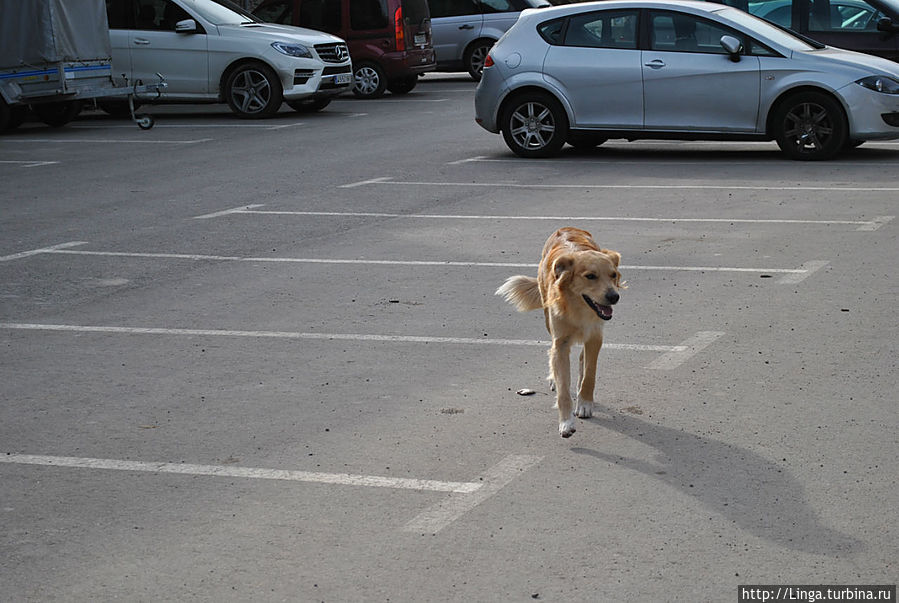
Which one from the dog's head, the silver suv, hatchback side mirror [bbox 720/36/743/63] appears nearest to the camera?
the dog's head

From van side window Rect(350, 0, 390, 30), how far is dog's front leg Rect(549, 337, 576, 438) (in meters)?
19.9

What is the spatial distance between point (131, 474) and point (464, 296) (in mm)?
3681

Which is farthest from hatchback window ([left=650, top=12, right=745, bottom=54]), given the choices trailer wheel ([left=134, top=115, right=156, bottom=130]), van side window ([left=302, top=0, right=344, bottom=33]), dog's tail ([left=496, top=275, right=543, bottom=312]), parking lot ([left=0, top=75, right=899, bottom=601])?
van side window ([left=302, top=0, right=344, bottom=33])

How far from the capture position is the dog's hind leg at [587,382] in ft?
20.0

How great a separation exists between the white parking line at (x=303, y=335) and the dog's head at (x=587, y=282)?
1.52 meters

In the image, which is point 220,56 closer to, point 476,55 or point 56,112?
point 56,112

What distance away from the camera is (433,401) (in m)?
6.42

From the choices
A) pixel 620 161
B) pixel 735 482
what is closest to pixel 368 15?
pixel 620 161

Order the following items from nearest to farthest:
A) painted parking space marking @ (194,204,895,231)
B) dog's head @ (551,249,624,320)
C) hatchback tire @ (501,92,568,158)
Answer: dog's head @ (551,249,624,320), painted parking space marking @ (194,204,895,231), hatchback tire @ (501,92,568,158)

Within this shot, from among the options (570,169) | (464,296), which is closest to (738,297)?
(464,296)

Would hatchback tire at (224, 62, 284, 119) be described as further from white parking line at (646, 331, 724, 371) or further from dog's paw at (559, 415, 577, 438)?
dog's paw at (559, 415, 577, 438)

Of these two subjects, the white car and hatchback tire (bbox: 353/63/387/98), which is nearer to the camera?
the white car

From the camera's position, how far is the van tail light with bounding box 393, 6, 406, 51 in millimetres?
24947

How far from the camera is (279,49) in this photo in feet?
70.5
